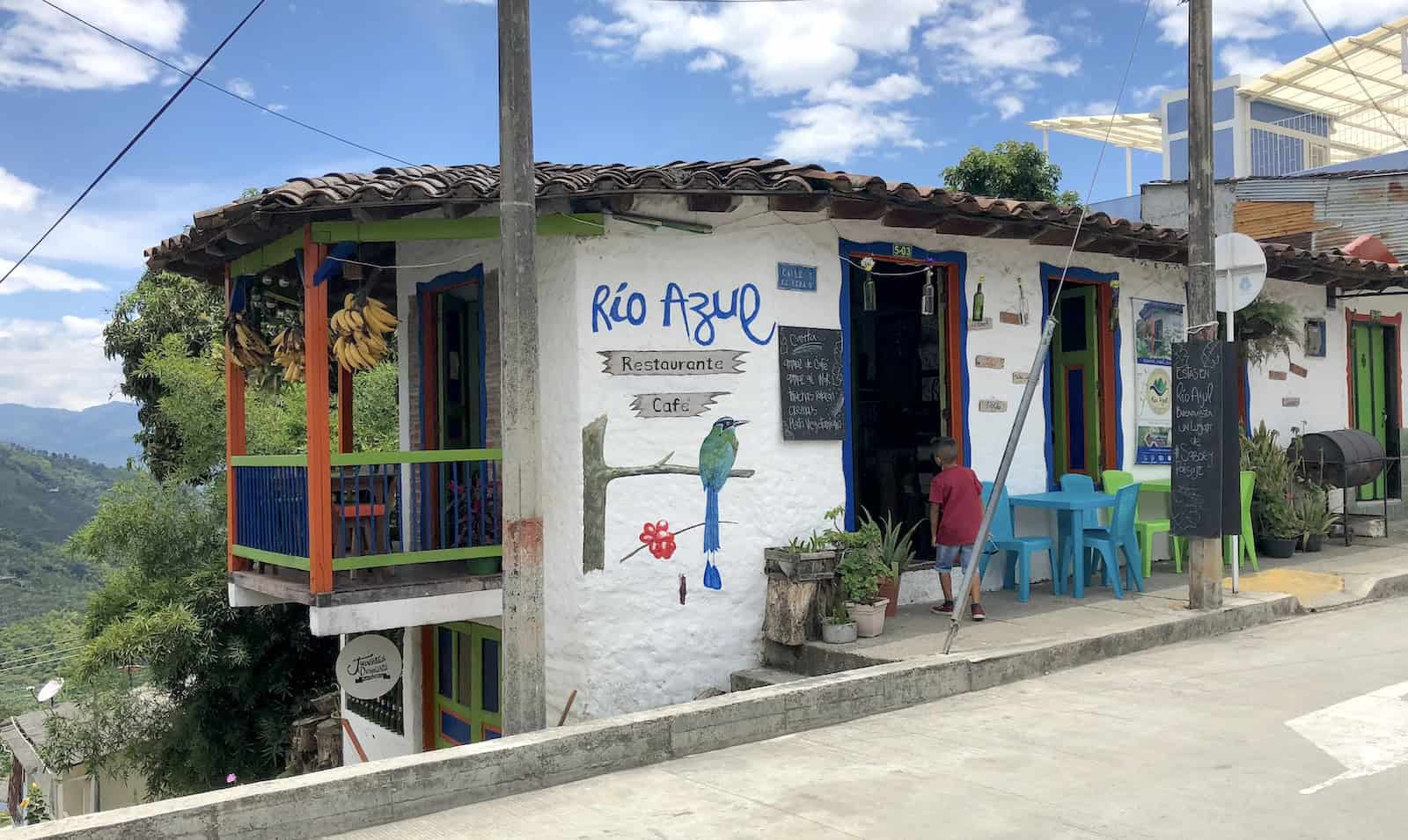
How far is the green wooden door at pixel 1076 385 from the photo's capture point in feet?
32.3

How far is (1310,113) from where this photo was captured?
32.3m

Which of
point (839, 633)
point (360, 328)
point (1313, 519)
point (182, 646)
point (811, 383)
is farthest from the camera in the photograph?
point (182, 646)

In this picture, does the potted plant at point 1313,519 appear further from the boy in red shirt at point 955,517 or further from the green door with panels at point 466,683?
the green door with panels at point 466,683

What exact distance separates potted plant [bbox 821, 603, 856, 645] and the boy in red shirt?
3.53 feet

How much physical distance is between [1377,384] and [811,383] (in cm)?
952

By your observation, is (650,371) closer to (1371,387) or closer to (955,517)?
(955,517)

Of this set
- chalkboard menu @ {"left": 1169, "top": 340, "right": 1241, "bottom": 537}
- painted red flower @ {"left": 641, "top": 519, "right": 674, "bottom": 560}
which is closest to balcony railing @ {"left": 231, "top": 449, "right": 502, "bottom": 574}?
painted red flower @ {"left": 641, "top": 519, "right": 674, "bottom": 560}

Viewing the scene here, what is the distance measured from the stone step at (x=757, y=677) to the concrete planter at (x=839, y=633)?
0.31 meters

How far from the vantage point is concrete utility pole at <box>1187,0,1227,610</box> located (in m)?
7.87

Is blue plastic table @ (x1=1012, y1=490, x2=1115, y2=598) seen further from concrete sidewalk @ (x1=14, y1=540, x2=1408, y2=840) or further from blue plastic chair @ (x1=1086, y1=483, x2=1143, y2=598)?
concrete sidewalk @ (x1=14, y1=540, x2=1408, y2=840)

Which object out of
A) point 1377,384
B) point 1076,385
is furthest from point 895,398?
point 1377,384

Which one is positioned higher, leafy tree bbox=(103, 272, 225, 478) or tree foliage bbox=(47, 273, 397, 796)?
leafy tree bbox=(103, 272, 225, 478)

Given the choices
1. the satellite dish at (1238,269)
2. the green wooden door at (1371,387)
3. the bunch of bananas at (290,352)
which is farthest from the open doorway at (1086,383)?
the bunch of bananas at (290,352)

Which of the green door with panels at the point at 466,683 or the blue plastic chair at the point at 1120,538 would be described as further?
the green door with panels at the point at 466,683
